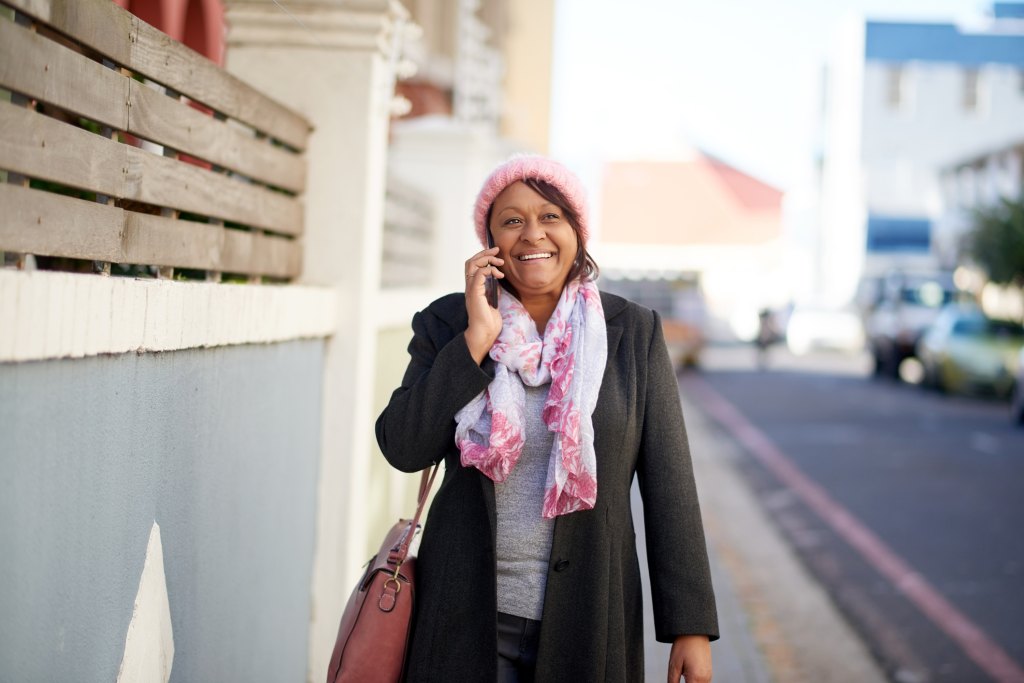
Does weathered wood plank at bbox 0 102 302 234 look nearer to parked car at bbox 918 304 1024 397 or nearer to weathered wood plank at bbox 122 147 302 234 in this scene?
weathered wood plank at bbox 122 147 302 234

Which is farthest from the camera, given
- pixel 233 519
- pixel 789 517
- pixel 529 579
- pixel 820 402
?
pixel 820 402

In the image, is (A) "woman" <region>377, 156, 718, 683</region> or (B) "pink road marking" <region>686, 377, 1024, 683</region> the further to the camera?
(B) "pink road marking" <region>686, 377, 1024, 683</region>

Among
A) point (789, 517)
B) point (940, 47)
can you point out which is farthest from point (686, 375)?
point (940, 47)

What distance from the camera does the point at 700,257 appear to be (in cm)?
4784

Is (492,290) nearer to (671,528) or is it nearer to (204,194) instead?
(671,528)

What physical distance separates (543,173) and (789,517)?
778 cm

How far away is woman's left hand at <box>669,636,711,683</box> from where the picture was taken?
259 centimetres

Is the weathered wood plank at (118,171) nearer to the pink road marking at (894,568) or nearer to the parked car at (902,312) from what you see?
the pink road marking at (894,568)

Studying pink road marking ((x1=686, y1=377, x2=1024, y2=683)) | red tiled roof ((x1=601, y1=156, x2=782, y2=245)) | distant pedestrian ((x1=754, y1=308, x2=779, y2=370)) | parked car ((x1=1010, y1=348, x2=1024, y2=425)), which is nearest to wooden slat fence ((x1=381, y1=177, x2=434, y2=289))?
pink road marking ((x1=686, y1=377, x2=1024, y2=683))

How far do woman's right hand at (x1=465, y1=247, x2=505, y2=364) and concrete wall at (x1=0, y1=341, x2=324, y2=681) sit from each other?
71 cm

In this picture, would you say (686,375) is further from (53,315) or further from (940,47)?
(940,47)

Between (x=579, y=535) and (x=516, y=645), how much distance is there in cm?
28

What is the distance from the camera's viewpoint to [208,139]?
324 cm

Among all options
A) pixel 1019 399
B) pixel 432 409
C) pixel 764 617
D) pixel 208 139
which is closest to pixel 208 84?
pixel 208 139
